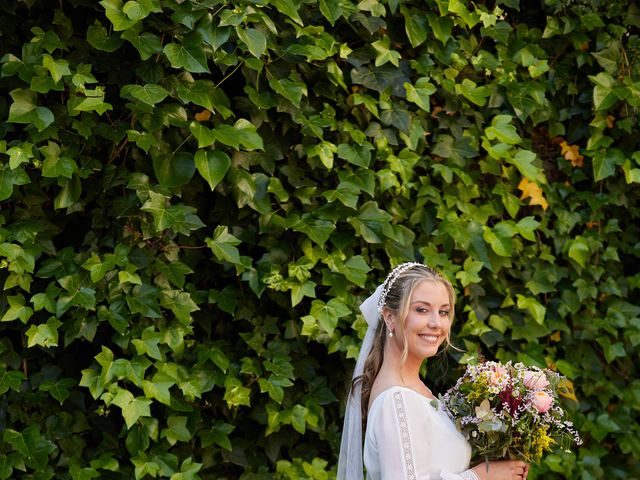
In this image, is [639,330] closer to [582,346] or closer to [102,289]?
[582,346]

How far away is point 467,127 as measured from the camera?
366 centimetres

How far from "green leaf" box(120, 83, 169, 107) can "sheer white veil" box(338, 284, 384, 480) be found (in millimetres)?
922

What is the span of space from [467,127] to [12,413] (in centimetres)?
201

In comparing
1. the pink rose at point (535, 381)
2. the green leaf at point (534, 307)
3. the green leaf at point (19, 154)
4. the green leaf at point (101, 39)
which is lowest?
the green leaf at point (534, 307)

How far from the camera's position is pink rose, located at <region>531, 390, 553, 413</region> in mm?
2521

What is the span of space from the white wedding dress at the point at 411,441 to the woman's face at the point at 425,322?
5.3 inches

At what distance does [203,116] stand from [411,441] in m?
1.38

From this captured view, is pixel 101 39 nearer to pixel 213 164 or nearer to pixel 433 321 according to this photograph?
pixel 213 164

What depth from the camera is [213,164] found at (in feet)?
9.80

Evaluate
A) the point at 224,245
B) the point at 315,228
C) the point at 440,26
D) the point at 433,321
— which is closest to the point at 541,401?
the point at 433,321

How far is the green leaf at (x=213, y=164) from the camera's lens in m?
2.96

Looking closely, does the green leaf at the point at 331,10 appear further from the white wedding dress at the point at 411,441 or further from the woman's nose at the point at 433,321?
the white wedding dress at the point at 411,441

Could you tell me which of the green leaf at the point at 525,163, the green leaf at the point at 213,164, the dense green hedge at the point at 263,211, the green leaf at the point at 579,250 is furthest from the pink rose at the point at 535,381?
the green leaf at the point at 579,250

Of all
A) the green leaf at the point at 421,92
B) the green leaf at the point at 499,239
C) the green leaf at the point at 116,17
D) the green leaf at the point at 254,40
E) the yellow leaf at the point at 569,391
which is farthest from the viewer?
the yellow leaf at the point at 569,391
